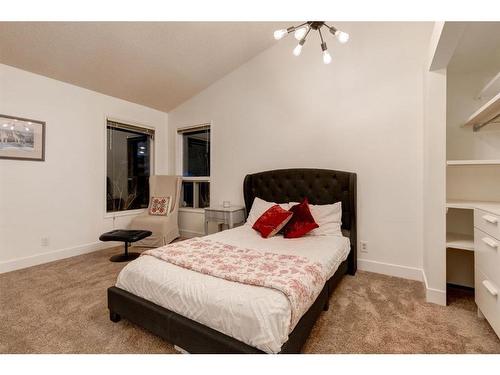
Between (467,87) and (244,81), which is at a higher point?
(244,81)

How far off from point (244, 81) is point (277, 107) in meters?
0.76

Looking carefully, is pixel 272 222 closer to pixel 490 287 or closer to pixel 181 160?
pixel 490 287

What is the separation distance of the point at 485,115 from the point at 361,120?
43.3 inches

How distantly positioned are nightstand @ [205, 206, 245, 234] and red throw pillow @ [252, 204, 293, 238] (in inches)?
32.3

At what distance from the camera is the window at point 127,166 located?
395 cm

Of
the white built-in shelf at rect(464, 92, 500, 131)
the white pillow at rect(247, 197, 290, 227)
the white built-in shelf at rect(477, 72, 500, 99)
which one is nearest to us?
the white built-in shelf at rect(464, 92, 500, 131)

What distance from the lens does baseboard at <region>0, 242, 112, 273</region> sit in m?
2.82

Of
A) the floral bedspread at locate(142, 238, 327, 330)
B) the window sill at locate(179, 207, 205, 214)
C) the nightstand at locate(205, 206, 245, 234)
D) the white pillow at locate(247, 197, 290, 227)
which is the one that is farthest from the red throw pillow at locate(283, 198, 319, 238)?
the window sill at locate(179, 207, 205, 214)

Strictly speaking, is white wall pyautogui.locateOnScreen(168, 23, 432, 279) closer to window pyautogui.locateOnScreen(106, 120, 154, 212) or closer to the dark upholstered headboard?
the dark upholstered headboard

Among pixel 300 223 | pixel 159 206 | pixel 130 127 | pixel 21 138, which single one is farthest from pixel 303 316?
pixel 130 127

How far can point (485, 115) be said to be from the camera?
6.80ft
